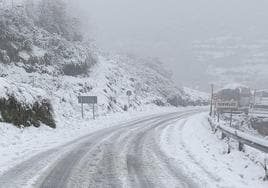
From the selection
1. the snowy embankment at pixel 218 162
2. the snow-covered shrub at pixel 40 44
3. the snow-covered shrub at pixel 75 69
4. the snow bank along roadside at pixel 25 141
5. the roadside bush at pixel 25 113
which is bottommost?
the snowy embankment at pixel 218 162

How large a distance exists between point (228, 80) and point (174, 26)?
39.3m

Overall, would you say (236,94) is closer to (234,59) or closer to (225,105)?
(225,105)

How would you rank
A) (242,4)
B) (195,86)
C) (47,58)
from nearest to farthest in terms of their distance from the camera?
(47,58), (195,86), (242,4)

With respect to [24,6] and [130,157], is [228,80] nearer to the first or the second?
[24,6]

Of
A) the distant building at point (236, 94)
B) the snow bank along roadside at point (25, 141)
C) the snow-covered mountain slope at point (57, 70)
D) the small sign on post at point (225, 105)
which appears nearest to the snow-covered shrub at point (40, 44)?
the snow-covered mountain slope at point (57, 70)

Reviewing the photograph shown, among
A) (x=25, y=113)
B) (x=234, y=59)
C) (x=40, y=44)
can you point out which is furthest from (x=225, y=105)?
(x=234, y=59)

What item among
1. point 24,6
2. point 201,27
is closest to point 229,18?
point 201,27

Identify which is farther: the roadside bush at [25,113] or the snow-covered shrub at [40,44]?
the snow-covered shrub at [40,44]

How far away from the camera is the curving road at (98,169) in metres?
9.12

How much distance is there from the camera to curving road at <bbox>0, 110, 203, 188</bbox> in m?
9.12

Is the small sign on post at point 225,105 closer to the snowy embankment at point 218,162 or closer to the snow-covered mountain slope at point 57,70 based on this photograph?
the snow-covered mountain slope at point 57,70

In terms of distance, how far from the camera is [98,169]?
35.5 feet

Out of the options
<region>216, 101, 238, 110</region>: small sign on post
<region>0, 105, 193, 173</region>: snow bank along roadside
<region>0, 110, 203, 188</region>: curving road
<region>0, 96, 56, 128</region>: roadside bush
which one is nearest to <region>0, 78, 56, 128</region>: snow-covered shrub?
<region>0, 96, 56, 128</region>: roadside bush

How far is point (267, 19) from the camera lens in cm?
16162
